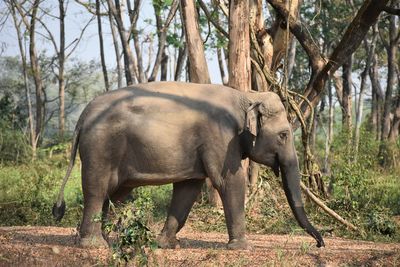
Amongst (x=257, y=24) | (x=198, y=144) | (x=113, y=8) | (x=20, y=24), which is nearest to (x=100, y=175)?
(x=198, y=144)

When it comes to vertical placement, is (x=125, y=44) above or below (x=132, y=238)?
above

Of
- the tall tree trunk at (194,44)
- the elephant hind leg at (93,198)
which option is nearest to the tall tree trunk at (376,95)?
the tall tree trunk at (194,44)

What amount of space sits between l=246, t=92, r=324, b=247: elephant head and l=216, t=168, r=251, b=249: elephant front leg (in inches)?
16.0

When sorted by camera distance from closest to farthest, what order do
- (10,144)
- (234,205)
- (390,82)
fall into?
1. (234,205)
2. (10,144)
3. (390,82)

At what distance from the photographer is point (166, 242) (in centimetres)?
880

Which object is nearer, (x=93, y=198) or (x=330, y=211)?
(x=93, y=198)

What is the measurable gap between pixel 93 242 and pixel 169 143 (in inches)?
54.7

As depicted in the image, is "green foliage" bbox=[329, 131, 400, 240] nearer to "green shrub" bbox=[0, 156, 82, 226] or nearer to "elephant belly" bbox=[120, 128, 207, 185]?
"elephant belly" bbox=[120, 128, 207, 185]

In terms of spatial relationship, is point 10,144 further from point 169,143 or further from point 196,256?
point 196,256

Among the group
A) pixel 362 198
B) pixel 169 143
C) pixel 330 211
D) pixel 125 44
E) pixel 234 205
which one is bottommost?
pixel 362 198

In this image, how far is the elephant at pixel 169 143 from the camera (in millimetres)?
8492

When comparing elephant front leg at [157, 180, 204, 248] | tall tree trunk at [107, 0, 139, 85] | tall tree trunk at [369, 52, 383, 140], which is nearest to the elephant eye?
elephant front leg at [157, 180, 204, 248]

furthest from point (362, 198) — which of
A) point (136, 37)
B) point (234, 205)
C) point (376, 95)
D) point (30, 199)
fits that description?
point (376, 95)

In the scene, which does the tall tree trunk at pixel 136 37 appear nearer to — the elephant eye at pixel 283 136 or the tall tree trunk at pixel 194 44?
the tall tree trunk at pixel 194 44
